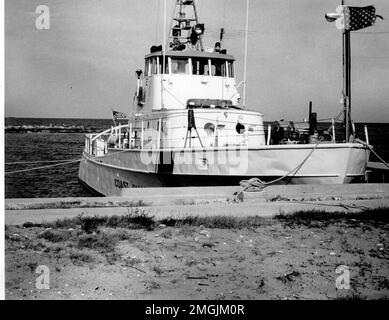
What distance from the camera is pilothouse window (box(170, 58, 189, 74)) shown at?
14.7 metres

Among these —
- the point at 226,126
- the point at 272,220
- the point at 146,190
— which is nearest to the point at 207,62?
the point at 226,126

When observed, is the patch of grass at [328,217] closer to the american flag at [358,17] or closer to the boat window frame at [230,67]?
the american flag at [358,17]

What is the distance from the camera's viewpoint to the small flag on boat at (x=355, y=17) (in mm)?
10211

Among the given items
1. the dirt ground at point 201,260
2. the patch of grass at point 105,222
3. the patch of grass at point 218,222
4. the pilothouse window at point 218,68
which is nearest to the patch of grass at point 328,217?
the dirt ground at point 201,260

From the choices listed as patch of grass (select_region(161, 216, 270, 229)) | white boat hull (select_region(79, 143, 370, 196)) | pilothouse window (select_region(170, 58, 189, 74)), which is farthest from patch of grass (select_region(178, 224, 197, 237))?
pilothouse window (select_region(170, 58, 189, 74))

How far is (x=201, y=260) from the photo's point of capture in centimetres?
519

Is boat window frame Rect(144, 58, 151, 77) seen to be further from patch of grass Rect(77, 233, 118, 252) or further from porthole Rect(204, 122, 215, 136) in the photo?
patch of grass Rect(77, 233, 118, 252)

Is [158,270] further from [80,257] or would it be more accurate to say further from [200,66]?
[200,66]

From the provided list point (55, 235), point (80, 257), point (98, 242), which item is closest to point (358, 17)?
point (98, 242)

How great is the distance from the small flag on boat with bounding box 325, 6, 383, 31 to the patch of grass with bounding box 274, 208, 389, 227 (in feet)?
15.9

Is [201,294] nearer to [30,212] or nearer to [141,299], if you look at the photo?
[141,299]

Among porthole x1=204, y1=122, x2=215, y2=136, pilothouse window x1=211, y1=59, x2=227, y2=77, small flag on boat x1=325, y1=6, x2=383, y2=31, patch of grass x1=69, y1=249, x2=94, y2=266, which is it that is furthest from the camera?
pilothouse window x1=211, y1=59, x2=227, y2=77

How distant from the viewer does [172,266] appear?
197 inches

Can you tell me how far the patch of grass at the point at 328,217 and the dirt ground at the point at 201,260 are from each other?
0.12 meters
